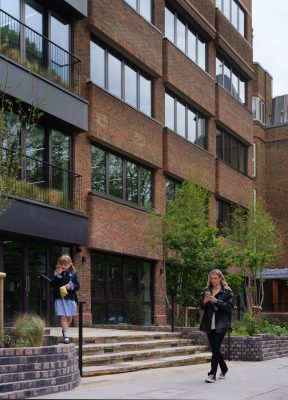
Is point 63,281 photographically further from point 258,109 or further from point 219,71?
point 258,109

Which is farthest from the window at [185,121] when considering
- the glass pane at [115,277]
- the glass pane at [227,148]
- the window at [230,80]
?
the glass pane at [115,277]

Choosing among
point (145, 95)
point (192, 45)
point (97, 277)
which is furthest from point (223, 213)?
point (97, 277)

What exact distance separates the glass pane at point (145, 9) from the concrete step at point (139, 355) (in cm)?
1289

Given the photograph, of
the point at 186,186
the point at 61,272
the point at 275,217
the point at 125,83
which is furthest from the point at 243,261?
the point at 275,217

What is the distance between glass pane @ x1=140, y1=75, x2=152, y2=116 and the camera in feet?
82.6

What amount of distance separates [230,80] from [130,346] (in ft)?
70.5

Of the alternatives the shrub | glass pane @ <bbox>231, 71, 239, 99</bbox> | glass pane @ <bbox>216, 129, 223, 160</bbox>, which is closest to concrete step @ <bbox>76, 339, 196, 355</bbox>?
the shrub

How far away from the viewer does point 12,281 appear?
58.0 ft

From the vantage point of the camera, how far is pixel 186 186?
23.4 m

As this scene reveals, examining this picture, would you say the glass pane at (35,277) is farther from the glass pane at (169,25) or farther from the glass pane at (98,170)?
the glass pane at (169,25)

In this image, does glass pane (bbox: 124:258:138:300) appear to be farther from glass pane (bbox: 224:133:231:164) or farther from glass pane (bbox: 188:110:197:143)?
glass pane (bbox: 224:133:231:164)

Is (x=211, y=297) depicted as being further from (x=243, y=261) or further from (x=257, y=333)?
(x=243, y=261)

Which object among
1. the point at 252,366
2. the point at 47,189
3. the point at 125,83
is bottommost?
the point at 252,366

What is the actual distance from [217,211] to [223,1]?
987 cm
